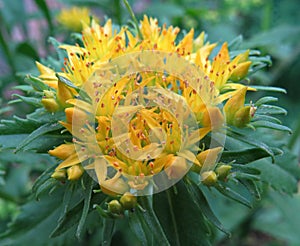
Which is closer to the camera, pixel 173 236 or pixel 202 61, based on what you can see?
pixel 173 236

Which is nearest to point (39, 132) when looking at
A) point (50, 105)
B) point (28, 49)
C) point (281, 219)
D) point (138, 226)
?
point (50, 105)

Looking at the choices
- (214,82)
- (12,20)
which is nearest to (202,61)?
(214,82)

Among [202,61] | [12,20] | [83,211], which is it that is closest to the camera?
[83,211]

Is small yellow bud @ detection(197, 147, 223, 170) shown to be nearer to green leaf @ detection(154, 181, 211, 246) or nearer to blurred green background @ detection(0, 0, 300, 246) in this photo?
green leaf @ detection(154, 181, 211, 246)

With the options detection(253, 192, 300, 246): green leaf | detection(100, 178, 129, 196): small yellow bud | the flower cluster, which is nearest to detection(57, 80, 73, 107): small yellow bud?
the flower cluster

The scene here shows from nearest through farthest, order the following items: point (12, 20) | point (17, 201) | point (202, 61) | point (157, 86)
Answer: point (157, 86), point (202, 61), point (17, 201), point (12, 20)

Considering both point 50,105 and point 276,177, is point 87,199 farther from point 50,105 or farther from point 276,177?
point 276,177

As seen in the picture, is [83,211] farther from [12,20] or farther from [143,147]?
[12,20]
